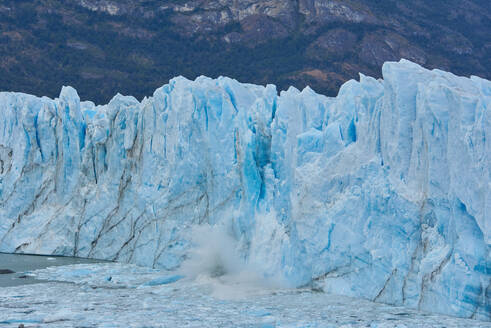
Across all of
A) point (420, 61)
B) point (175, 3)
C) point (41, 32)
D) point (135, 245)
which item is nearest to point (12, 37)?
point (41, 32)

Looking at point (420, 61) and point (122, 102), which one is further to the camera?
point (420, 61)

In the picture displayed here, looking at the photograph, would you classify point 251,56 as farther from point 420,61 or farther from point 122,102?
point 122,102

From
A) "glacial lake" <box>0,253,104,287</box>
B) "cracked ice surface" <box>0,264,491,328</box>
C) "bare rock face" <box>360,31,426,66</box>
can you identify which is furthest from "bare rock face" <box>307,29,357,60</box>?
"cracked ice surface" <box>0,264,491,328</box>

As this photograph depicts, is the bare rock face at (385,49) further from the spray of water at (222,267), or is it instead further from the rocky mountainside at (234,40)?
the spray of water at (222,267)

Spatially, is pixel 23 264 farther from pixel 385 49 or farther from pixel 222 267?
pixel 385 49

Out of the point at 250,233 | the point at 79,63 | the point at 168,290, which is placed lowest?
the point at 168,290

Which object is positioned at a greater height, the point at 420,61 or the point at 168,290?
the point at 420,61

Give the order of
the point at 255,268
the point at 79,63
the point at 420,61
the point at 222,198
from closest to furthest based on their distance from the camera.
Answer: the point at 255,268 < the point at 222,198 < the point at 79,63 < the point at 420,61

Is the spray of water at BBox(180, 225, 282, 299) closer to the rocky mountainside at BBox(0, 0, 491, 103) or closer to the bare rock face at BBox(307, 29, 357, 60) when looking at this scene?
the rocky mountainside at BBox(0, 0, 491, 103)
